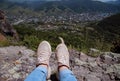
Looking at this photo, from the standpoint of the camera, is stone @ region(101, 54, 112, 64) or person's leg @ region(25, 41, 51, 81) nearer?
person's leg @ region(25, 41, 51, 81)

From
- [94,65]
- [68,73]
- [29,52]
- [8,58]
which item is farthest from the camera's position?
[29,52]

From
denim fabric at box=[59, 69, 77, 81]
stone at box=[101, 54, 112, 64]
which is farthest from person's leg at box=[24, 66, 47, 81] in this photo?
stone at box=[101, 54, 112, 64]

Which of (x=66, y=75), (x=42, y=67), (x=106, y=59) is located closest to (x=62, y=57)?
(x=42, y=67)

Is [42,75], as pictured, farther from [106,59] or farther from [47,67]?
[106,59]

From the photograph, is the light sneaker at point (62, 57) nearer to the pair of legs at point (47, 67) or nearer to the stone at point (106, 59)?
the pair of legs at point (47, 67)

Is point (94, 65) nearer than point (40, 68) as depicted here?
No

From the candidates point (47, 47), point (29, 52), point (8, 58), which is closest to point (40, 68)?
point (47, 47)

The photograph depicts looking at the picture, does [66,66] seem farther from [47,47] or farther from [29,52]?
[29,52]

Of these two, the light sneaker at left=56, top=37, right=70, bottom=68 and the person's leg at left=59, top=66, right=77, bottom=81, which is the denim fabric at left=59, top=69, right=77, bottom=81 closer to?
the person's leg at left=59, top=66, right=77, bottom=81
